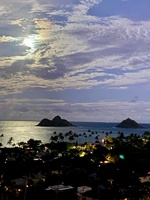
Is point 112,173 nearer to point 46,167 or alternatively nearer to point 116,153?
point 46,167

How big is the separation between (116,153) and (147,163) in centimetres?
946

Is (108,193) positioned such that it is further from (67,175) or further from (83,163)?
(83,163)

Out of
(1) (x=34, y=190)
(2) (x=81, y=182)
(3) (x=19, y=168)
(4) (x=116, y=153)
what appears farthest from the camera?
(4) (x=116, y=153)

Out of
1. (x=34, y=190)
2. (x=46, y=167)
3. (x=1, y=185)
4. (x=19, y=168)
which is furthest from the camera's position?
(x=46, y=167)

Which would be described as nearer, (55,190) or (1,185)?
(1,185)

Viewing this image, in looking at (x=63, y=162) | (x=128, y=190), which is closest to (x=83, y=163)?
(x=63, y=162)

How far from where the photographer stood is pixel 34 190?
29.8 meters

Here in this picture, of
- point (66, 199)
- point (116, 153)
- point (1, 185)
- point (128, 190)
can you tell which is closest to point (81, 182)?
point (66, 199)

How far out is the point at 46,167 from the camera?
45031mm

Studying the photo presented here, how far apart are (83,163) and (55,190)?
18.0m

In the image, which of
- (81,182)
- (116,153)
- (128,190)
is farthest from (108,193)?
(116,153)

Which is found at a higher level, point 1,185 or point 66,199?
point 1,185

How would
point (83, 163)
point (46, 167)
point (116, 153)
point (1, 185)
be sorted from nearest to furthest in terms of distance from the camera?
1. point (1, 185)
2. point (46, 167)
3. point (83, 163)
4. point (116, 153)

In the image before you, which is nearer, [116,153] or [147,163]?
[147,163]
